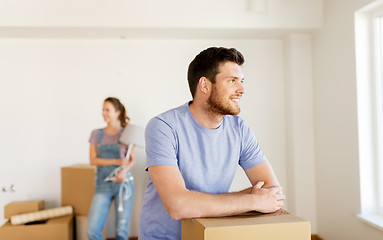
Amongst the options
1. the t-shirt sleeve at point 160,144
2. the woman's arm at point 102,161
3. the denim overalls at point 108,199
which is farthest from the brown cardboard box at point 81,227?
the t-shirt sleeve at point 160,144

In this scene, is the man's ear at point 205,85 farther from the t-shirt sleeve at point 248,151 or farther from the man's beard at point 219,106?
the t-shirt sleeve at point 248,151

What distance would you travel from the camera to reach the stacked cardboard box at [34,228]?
3.06 metres

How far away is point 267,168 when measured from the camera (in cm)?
152

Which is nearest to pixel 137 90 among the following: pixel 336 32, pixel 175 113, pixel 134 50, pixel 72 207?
pixel 134 50

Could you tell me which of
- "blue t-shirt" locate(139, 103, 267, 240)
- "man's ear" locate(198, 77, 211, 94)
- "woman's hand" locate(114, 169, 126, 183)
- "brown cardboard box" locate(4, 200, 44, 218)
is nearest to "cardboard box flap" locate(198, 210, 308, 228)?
"blue t-shirt" locate(139, 103, 267, 240)

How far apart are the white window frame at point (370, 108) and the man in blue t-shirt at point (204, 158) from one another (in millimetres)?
1714

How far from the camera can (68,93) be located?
3.64m

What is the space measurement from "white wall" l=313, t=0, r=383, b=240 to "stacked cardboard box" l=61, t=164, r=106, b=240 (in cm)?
204

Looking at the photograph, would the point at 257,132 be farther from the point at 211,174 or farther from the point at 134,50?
the point at 211,174

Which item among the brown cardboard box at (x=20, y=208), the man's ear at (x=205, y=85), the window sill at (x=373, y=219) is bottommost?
the window sill at (x=373, y=219)

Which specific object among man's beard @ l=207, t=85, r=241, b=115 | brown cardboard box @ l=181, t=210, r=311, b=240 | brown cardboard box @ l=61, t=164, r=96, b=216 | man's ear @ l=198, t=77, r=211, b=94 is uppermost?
man's ear @ l=198, t=77, r=211, b=94

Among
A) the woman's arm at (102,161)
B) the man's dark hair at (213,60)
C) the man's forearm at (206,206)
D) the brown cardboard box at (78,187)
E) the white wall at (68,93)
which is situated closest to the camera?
the man's forearm at (206,206)

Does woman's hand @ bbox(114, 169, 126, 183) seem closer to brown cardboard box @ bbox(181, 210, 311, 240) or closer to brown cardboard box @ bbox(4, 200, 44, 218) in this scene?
brown cardboard box @ bbox(4, 200, 44, 218)

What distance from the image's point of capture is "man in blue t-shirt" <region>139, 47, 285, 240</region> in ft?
4.04
